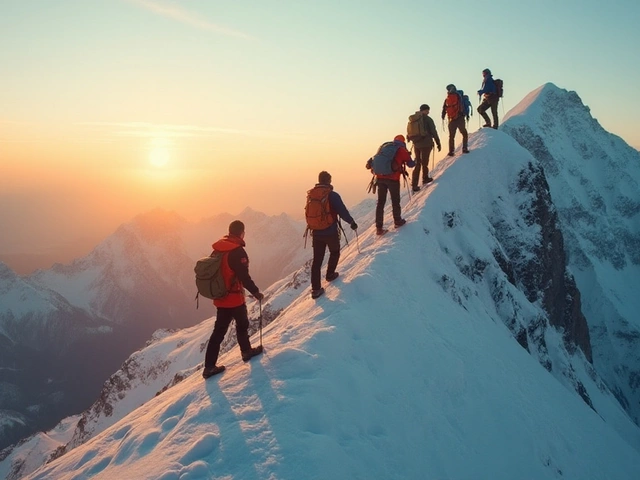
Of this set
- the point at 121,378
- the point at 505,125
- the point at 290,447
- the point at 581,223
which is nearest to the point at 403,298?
the point at 290,447

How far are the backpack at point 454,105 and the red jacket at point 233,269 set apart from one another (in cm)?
1706

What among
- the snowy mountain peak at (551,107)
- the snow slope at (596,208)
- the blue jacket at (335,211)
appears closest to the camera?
the blue jacket at (335,211)

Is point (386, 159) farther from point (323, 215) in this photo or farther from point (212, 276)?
point (212, 276)

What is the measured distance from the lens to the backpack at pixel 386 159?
1559 cm

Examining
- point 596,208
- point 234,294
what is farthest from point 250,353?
point 596,208

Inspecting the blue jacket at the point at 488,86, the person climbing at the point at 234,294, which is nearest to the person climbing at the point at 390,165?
the person climbing at the point at 234,294

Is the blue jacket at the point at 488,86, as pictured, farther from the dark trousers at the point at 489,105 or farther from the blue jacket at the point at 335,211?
the blue jacket at the point at 335,211

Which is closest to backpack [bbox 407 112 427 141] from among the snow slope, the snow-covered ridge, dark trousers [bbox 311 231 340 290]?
the snow-covered ridge

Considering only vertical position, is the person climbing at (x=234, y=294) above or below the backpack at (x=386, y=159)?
below

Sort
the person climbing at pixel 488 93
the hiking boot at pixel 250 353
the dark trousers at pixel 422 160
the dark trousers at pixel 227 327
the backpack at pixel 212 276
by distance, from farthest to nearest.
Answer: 1. the person climbing at pixel 488 93
2. the dark trousers at pixel 422 160
3. the dark trousers at pixel 227 327
4. the hiking boot at pixel 250 353
5. the backpack at pixel 212 276

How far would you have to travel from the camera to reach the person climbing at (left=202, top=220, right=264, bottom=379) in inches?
384

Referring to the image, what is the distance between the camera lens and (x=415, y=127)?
66.7 ft

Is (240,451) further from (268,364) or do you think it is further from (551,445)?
(551,445)

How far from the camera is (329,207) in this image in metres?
12.9
